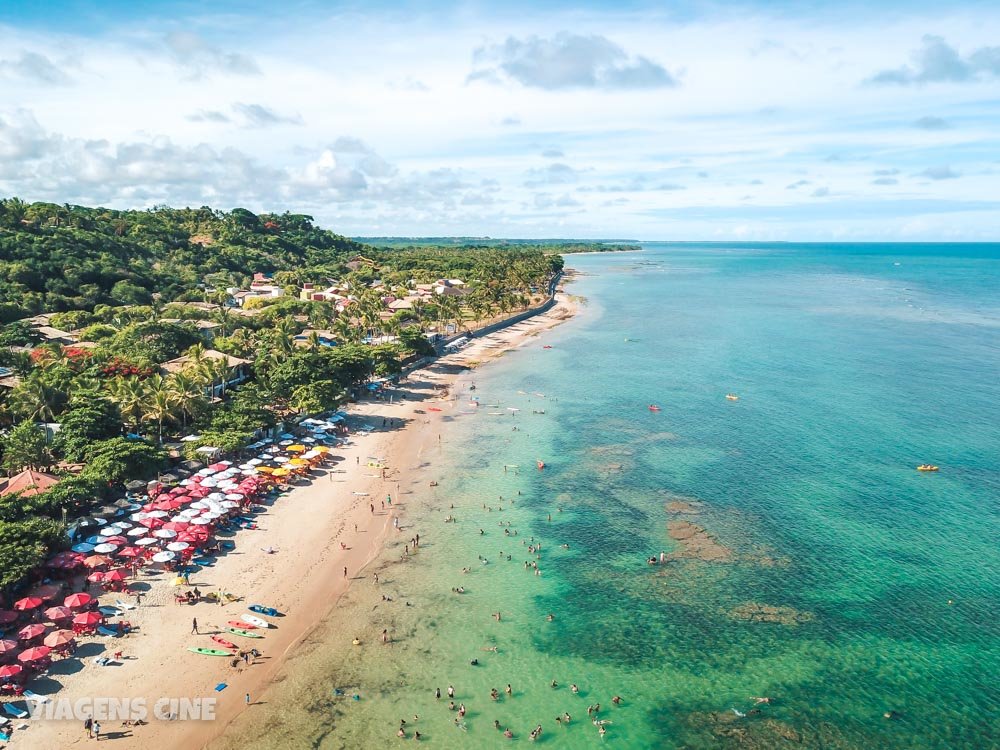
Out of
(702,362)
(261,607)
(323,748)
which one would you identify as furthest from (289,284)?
(323,748)

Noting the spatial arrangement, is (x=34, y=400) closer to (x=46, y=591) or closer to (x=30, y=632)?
(x=46, y=591)

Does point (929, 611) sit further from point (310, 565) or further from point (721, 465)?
point (310, 565)

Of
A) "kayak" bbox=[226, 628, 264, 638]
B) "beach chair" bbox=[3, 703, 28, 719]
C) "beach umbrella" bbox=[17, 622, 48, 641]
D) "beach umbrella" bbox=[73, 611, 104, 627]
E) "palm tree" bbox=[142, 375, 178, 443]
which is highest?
"palm tree" bbox=[142, 375, 178, 443]

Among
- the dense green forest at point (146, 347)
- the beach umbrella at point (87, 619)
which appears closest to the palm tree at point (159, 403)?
the dense green forest at point (146, 347)

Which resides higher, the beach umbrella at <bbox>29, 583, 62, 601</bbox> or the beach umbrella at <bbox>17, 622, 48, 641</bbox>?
the beach umbrella at <bbox>29, 583, 62, 601</bbox>

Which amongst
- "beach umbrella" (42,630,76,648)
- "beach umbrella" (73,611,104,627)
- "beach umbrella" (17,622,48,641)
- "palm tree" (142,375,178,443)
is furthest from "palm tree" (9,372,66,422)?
"beach umbrella" (42,630,76,648)

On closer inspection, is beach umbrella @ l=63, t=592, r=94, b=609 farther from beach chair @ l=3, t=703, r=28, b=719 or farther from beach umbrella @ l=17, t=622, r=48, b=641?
beach chair @ l=3, t=703, r=28, b=719

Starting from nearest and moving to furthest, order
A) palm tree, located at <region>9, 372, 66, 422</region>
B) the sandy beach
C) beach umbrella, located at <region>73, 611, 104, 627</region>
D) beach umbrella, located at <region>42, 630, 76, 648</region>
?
the sandy beach < beach umbrella, located at <region>42, 630, 76, 648</region> < beach umbrella, located at <region>73, 611, 104, 627</region> < palm tree, located at <region>9, 372, 66, 422</region>
